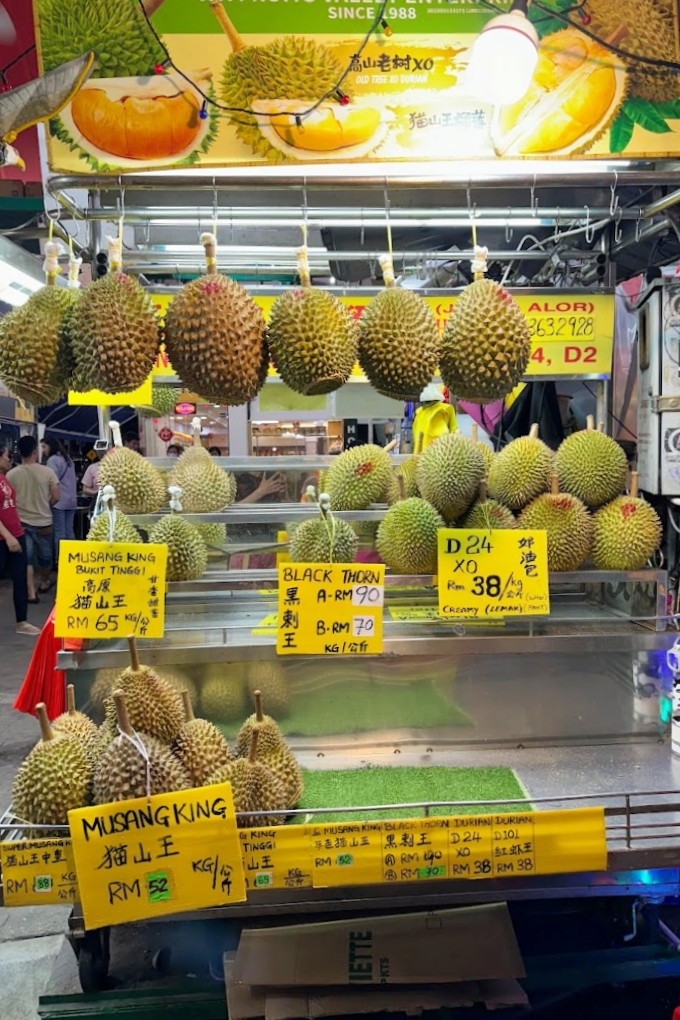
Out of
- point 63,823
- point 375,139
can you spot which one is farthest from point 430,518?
point 63,823

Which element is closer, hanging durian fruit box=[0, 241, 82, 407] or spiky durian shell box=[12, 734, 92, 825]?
spiky durian shell box=[12, 734, 92, 825]

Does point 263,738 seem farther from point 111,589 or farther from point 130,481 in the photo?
point 130,481

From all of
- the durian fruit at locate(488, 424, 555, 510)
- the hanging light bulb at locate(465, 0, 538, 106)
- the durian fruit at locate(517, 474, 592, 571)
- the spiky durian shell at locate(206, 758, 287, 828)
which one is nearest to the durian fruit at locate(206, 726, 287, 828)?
the spiky durian shell at locate(206, 758, 287, 828)

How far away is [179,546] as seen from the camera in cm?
191

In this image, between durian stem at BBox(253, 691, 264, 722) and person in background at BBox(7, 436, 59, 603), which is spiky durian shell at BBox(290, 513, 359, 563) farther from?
person in background at BBox(7, 436, 59, 603)

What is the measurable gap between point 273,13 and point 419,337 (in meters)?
0.88

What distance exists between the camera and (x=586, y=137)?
5.47ft

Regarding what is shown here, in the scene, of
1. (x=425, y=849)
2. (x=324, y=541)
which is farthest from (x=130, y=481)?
(x=425, y=849)

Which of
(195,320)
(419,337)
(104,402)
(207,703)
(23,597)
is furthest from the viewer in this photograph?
(23,597)

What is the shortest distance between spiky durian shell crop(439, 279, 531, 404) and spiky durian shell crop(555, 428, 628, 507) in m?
0.55

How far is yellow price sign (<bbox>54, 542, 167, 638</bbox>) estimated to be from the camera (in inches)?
64.2

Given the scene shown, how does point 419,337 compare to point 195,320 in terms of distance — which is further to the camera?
point 419,337

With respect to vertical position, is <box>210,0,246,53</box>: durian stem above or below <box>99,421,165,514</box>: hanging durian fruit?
above

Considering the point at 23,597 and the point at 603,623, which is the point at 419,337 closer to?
the point at 603,623
